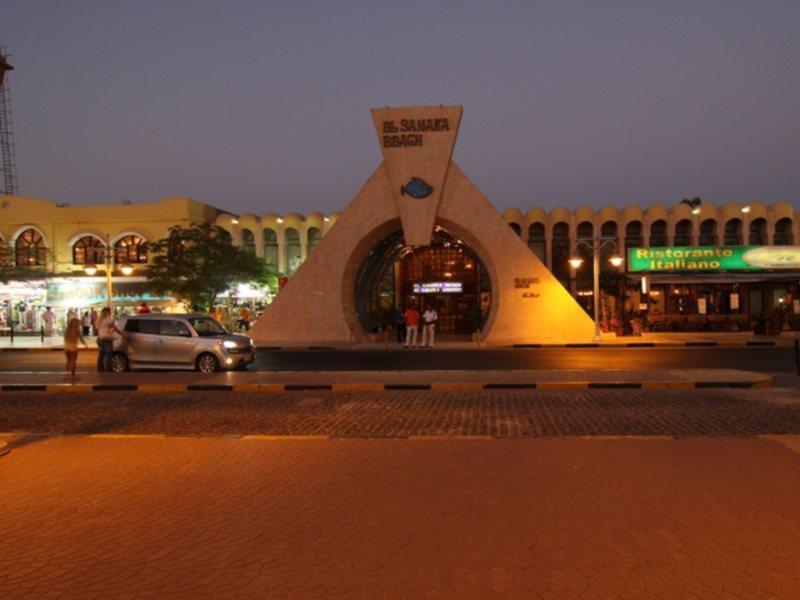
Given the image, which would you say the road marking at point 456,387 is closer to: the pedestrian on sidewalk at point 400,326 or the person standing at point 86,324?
the pedestrian on sidewalk at point 400,326

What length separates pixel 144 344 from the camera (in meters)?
17.9

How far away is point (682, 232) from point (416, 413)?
126 ft

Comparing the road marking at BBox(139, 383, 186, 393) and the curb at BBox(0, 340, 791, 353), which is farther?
the curb at BBox(0, 340, 791, 353)

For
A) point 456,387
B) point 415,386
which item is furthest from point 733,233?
point 415,386

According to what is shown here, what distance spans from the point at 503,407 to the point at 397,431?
264 cm

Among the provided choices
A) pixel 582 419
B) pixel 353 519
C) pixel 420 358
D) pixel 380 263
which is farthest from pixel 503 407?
pixel 380 263

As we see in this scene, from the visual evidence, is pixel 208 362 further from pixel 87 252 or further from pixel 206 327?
pixel 87 252

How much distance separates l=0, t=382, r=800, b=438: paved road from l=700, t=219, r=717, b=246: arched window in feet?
110

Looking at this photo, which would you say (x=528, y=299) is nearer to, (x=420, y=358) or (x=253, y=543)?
(x=420, y=358)

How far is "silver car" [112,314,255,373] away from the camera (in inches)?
690

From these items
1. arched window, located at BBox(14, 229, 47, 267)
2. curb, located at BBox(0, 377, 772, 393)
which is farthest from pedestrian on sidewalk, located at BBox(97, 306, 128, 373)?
arched window, located at BBox(14, 229, 47, 267)

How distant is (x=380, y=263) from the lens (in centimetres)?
3278

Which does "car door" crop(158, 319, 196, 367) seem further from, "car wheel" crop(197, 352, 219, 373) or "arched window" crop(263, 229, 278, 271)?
"arched window" crop(263, 229, 278, 271)

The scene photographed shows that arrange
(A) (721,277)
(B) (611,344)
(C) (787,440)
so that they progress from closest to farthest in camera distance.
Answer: (C) (787,440), (B) (611,344), (A) (721,277)
